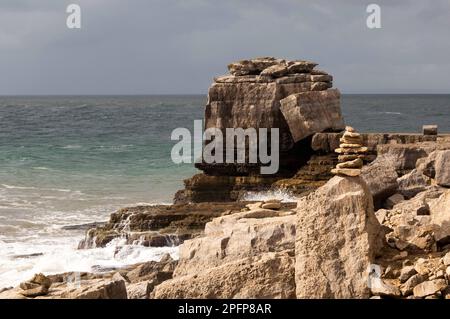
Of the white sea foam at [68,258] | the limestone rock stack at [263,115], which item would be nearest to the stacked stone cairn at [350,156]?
the white sea foam at [68,258]

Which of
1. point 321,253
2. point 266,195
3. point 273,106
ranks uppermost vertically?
point 273,106

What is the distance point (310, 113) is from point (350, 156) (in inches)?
825

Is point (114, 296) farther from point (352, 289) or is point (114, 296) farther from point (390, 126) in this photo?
point (390, 126)

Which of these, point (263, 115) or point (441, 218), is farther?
point (263, 115)

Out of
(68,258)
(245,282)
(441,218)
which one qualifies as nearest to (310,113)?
(68,258)

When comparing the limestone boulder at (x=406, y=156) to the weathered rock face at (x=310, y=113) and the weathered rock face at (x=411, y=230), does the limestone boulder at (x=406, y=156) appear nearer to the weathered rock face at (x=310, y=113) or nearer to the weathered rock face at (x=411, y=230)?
the weathered rock face at (x=310, y=113)

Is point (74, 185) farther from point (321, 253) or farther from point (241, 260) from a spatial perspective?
point (321, 253)

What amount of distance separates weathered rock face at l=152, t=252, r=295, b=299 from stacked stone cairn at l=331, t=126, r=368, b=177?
1563 millimetres

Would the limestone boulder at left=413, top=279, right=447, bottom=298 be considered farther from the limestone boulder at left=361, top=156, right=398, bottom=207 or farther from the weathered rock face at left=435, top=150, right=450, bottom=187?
the weathered rock face at left=435, top=150, right=450, bottom=187

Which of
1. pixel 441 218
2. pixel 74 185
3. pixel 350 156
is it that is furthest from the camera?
pixel 74 185

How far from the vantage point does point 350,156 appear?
37.6 ft

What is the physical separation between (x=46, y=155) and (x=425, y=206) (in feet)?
161

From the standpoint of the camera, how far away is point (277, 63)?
33.9 meters
